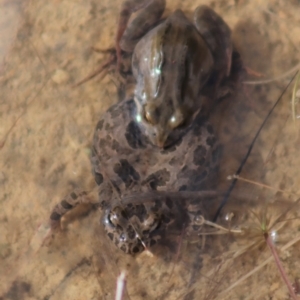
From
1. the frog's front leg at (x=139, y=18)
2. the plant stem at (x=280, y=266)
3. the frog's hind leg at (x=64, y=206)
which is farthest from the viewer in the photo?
the frog's front leg at (x=139, y=18)

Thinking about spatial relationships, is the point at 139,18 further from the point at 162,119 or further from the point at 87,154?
the point at 87,154

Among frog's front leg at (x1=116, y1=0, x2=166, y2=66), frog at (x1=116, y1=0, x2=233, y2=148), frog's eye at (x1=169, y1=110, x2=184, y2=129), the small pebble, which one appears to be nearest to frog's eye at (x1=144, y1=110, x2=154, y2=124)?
frog at (x1=116, y1=0, x2=233, y2=148)

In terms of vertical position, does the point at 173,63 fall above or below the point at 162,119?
above

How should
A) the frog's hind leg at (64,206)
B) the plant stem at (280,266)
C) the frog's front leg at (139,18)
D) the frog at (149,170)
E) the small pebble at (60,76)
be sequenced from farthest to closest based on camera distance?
the small pebble at (60,76)
the frog's front leg at (139,18)
the frog's hind leg at (64,206)
the frog at (149,170)
the plant stem at (280,266)

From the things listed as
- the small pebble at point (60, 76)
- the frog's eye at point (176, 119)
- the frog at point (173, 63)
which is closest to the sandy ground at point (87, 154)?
the small pebble at point (60, 76)

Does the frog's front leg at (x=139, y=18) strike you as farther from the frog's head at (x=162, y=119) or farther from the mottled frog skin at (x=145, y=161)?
the frog's head at (x=162, y=119)

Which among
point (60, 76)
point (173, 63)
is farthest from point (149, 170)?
point (60, 76)
